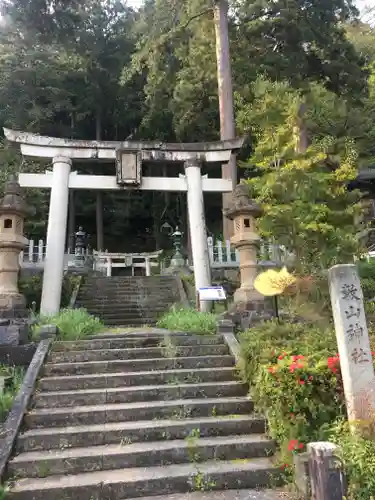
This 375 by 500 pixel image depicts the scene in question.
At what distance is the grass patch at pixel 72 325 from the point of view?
6.78 metres

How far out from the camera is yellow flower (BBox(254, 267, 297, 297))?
20.3 feet

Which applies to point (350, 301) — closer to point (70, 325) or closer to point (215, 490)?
point (215, 490)

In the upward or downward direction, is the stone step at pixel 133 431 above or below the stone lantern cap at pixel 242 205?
below

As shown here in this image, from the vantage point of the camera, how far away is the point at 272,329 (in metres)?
5.78

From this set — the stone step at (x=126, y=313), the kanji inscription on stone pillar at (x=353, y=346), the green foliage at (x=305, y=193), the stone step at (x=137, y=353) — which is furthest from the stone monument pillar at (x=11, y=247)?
the green foliage at (x=305, y=193)

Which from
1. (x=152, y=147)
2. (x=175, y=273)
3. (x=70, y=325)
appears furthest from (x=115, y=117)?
(x=70, y=325)

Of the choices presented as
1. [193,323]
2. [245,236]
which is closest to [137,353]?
[193,323]

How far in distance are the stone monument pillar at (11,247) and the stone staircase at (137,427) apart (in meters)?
1.81

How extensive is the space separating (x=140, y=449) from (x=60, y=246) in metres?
5.85

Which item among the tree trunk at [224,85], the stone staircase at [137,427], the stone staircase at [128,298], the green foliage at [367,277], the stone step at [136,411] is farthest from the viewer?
the tree trunk at [224,85]

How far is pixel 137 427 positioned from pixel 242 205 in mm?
5129

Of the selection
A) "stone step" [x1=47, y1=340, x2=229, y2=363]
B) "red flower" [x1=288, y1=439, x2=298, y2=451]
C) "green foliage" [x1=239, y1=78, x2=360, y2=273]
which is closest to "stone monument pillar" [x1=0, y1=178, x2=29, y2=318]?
"stone step" [x1=47, y1=340, x2=229, y2=363]

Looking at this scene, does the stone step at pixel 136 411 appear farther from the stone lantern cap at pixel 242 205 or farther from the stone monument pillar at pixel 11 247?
the stone lantern cap at pixel 242 205

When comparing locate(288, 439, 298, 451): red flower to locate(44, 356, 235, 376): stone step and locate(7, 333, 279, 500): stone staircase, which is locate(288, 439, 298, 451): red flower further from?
locate(44, 356, 235, 376): stone step
